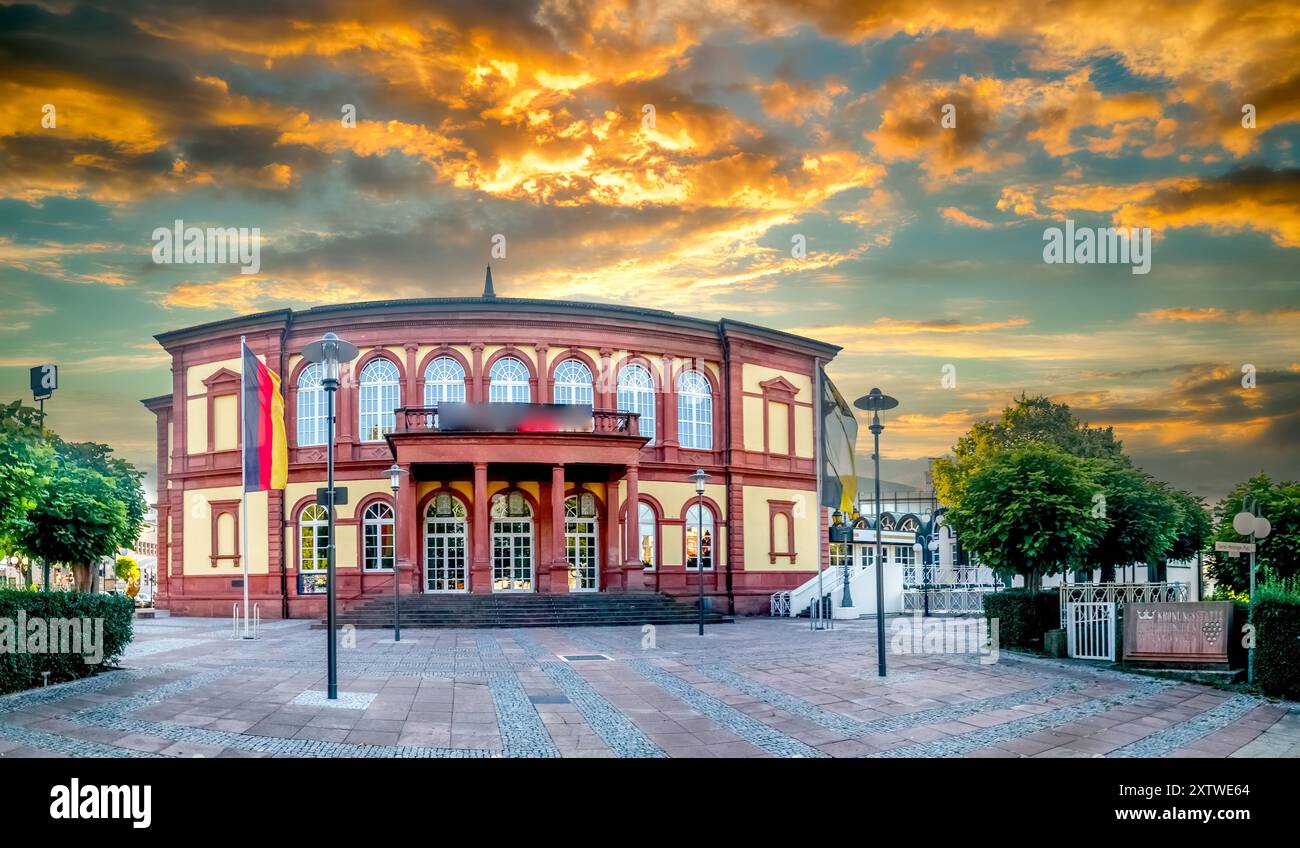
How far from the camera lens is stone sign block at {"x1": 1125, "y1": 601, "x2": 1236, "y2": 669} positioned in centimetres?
1484

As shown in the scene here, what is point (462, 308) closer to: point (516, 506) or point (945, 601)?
point (516, 506)

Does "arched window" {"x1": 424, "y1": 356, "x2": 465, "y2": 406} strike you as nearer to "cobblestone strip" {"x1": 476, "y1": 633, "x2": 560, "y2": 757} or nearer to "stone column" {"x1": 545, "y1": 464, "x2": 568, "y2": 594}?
"stone column" {"x1": 545, "y1": 464, "x2": 568, "y2": 594}

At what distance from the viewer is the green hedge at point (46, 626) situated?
12.4 meters

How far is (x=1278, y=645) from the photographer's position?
13078 millimetres

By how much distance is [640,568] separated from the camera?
31.1 m

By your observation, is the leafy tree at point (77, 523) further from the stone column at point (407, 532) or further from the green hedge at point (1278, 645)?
the green hedge at point (1278, 645)

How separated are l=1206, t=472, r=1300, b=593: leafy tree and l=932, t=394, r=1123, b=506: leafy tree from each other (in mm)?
26301

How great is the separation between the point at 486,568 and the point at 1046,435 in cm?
3019

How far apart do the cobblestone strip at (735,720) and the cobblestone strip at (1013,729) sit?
0.81 metres

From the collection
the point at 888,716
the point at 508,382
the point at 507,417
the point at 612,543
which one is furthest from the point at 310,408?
the point at 888,716

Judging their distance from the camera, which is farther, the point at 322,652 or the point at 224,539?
the point at 224,539

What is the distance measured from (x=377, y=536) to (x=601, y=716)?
22.4 meters
